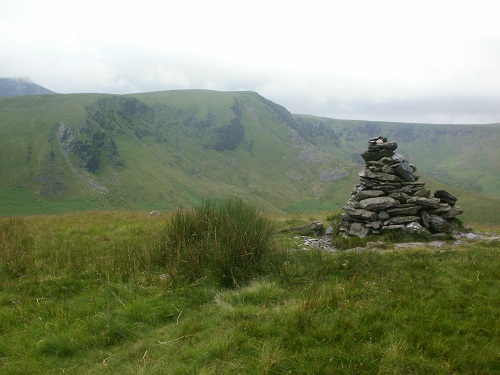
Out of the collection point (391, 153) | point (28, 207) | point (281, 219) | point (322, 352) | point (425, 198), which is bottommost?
point (28, 207)

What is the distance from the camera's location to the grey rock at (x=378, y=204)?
13317 millimetres

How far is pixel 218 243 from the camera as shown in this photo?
7.90m

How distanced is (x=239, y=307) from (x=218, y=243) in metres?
2.20

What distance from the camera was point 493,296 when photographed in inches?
238

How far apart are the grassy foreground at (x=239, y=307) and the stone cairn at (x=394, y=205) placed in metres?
2.92

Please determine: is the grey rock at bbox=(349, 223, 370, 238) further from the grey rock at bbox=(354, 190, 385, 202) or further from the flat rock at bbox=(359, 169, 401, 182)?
the flat rock at bbox=(359, 169, 401, 182)

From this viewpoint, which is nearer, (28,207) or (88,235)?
(88,235)

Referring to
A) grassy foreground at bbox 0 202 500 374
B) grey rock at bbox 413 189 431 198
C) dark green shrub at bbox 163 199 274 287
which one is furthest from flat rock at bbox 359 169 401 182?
dark green shrub at bbox 163 199 274 287

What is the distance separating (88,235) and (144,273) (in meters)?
6.21

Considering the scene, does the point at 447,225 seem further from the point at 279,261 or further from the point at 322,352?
the point at 322,352

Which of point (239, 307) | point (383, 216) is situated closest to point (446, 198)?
point (383, 216)

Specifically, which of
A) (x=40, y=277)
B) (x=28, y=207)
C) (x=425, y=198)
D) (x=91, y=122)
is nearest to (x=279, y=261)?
(x=40, y=277)

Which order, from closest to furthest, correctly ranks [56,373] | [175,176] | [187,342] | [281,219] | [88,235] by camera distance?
[56,373]
[187,342]
[88,235]
[281,219]
[175,176]

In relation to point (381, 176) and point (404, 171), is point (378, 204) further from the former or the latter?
point (404, 171)
